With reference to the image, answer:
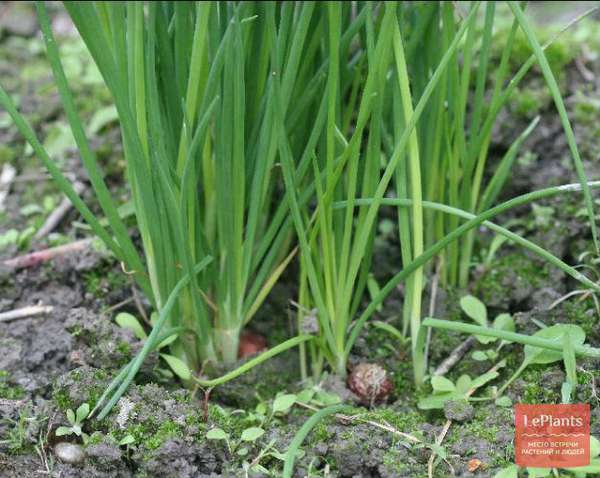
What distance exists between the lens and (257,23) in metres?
1.52

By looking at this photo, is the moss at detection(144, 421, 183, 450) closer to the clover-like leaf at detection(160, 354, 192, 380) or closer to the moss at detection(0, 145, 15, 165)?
the clover-like leaf at detection(160, 354, 192, 380)

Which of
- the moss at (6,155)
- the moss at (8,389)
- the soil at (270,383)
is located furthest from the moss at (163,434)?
the moss at (6,155)

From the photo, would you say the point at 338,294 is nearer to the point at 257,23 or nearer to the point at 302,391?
the point at 302,391

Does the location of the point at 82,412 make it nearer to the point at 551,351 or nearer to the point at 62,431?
the point at 62,431

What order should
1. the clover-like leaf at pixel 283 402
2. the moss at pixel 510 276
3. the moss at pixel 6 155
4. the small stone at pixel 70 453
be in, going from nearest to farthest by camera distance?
the small stone at pixel 70 453, the clover-like leaf at pixel 283 402, the moss at pixel 510 276, the moss at pixel 6 155

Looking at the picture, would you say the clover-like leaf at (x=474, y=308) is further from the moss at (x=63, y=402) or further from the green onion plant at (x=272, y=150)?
the moss at (x=63, y=402)

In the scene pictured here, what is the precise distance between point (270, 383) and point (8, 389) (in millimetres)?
506

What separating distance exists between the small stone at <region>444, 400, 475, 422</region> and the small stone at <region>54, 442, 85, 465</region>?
0.64 m

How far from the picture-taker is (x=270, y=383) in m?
1.66

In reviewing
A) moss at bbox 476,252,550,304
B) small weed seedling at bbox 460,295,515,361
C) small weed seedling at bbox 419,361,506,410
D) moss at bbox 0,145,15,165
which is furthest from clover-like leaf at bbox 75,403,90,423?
moss at bbox 0,145,15,165

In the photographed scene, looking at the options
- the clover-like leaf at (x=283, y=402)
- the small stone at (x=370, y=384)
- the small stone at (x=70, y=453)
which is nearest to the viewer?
the small stone at (x=70, y=453)

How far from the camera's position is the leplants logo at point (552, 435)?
4.15ft

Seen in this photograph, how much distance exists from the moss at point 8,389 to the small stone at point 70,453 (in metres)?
0.17

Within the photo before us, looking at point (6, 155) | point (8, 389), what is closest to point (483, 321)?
point (8, 389)
